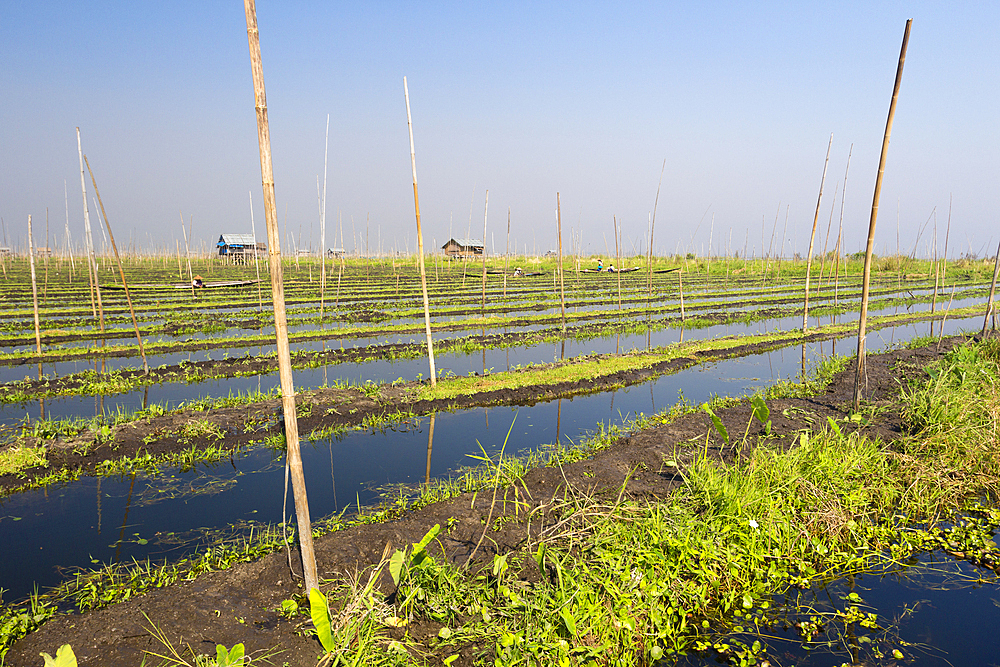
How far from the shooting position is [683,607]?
359cm

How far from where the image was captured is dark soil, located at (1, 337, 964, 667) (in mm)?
3037

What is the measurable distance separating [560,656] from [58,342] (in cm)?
1527

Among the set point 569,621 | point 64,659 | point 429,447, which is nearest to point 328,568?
point 64,659

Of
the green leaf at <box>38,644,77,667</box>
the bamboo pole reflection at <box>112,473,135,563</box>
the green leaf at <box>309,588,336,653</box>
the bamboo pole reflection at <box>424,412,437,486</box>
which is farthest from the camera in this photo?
the bamboo pole reflection at <box>424,412,437,486</box>

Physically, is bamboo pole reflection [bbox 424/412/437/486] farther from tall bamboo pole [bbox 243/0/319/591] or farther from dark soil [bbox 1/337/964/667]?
tall bamboo pole [bbox 243/0/319/591]

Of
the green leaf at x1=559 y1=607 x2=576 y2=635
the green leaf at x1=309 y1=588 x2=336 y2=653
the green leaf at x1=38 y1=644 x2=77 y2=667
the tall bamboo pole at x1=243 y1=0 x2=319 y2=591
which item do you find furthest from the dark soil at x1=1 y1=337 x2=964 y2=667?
the tall bamboo pole at x1=243 y1=0 x2=319 y2=591

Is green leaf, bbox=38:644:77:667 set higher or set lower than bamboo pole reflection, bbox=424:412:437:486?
higher

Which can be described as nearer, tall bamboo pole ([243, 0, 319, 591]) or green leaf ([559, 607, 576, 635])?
tall bamboo pole ([243, 0, 319, 591])

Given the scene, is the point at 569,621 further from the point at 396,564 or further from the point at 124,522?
the point at 124,522

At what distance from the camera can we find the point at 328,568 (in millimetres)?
3773

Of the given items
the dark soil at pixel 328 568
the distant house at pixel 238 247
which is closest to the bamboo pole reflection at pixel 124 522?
the dark soil at pixel 328 568

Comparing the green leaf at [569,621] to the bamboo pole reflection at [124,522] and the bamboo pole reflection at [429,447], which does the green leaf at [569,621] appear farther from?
the bamboo pole reflection at [124,522]

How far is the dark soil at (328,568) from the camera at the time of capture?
9.96 feet

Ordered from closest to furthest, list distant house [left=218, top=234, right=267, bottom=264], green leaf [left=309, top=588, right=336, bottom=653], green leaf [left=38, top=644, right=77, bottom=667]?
1. green leaf [left=38, top=644, right=77, bottom=667]
2. green leaf [left=309, top=588, right=336, bottom=653]
3. distant house [left=218, top=234, right=267, bottom=264]
